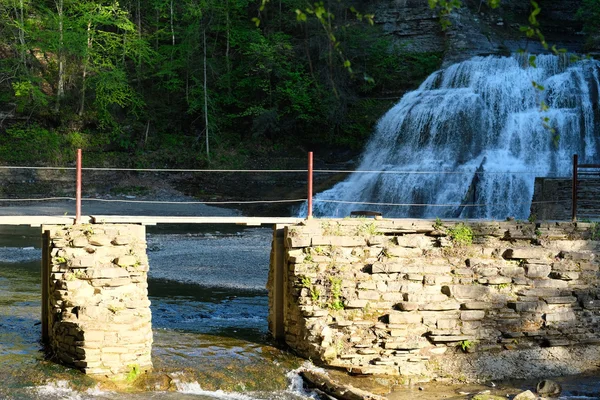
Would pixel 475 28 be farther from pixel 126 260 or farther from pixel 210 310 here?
pixel 126 260

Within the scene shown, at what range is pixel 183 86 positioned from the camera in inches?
1326

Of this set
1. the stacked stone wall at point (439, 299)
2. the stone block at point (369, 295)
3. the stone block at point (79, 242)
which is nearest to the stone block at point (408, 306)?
the stacked stone wall at point (439, 299)

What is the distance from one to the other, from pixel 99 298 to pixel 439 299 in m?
4.01

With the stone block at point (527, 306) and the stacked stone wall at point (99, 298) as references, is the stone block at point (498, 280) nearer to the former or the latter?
the stone block at point (527, 306)

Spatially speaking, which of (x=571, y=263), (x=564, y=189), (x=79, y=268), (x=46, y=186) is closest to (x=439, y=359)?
(x=571, y=263)

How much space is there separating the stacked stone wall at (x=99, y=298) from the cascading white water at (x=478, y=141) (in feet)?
40.1

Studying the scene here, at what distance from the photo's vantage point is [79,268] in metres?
8.08

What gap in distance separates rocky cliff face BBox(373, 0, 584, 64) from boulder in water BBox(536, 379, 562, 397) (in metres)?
23.9

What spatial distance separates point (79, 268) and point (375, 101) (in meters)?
24.3

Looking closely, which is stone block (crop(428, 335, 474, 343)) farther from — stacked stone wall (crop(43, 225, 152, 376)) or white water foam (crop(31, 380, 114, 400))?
white water foam (crop(31, 380, 114, 400))

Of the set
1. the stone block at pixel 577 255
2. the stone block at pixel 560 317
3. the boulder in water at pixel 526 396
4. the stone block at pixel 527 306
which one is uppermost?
the stone block at pixel 577 255

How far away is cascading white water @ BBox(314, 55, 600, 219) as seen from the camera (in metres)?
21.2

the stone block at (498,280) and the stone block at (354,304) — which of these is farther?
the stone block at (498,280)

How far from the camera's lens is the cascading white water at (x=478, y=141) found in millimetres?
21172
